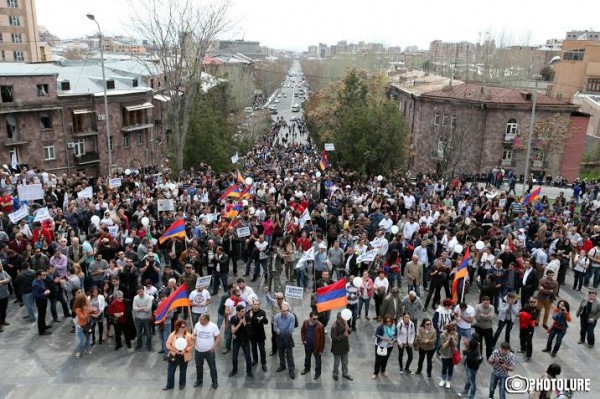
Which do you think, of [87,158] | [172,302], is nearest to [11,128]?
[87,158]

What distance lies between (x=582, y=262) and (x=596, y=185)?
563 inches

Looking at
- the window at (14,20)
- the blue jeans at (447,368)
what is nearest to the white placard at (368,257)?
the blue jeans at (447,368)

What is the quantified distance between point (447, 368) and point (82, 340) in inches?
300

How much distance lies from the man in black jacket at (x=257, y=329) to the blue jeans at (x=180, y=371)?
1420 millimetres

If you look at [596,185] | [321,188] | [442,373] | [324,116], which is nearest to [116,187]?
[321,188]

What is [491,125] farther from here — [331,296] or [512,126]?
[331,296]

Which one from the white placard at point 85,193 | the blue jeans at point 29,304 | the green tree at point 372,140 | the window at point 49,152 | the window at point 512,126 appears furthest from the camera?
the window at point 512,126

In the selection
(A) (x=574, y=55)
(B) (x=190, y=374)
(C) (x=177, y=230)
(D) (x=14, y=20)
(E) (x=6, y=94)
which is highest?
(D) (x=14, y=20)

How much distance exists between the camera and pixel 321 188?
22047 mm

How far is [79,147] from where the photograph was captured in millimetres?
41719

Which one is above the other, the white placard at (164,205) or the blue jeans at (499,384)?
the white placard at (164,205)

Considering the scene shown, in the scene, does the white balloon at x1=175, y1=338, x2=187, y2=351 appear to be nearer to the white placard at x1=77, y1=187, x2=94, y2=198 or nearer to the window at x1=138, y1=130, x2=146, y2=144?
the white placard at x1=77, y1=187, x2=94, y2=198

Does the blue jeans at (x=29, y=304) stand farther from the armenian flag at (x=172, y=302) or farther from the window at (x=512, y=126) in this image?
the window at (x=512, y=126)

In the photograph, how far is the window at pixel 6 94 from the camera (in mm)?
35312
